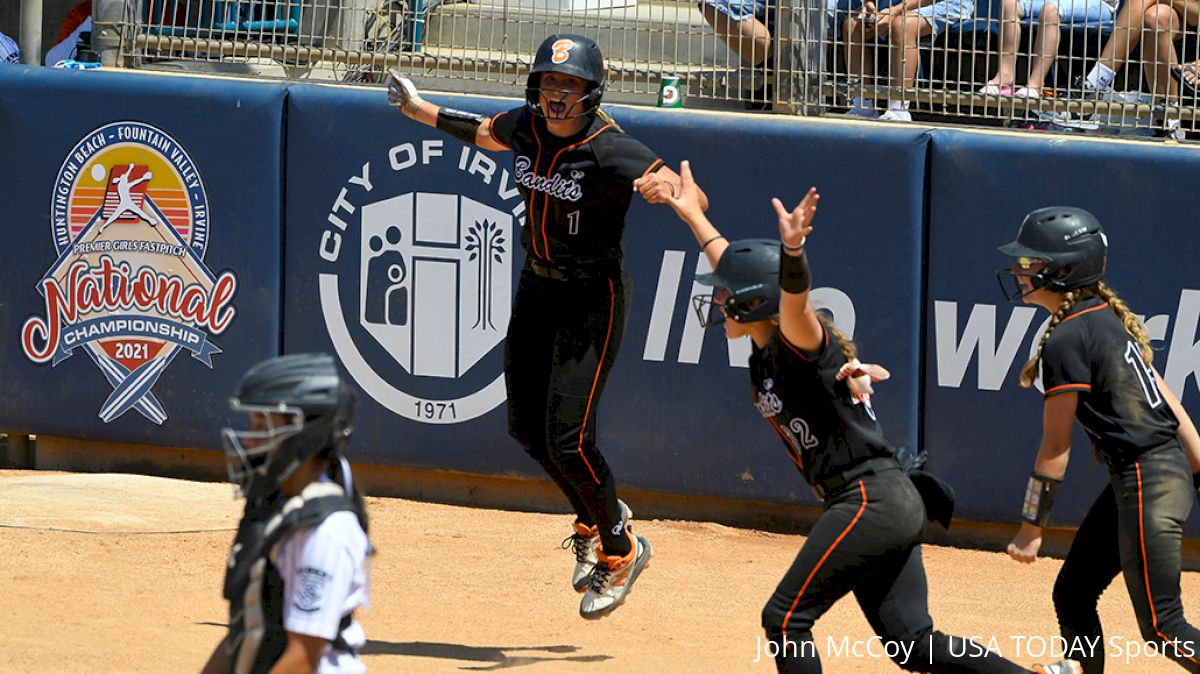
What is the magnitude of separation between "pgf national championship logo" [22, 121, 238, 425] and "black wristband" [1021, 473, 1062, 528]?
4787 mm

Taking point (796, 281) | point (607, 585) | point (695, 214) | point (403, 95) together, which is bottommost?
point (607, 585)

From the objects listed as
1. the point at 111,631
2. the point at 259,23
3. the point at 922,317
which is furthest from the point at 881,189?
the point at 111,631

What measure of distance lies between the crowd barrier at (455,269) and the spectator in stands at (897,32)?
594mm

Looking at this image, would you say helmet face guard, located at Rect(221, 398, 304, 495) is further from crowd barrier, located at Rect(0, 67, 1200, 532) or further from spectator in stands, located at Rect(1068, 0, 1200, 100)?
spectator in stands, located at Rect(1068, 0, 1200, 100)

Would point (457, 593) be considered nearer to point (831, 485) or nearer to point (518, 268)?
point (518, 268)

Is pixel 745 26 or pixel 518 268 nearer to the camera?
pixel 518 268

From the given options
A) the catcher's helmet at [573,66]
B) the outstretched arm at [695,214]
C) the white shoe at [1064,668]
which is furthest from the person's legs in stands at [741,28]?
the white shoe at [1064,668]

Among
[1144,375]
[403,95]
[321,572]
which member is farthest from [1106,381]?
[403,95]

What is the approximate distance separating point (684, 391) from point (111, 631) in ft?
10.4

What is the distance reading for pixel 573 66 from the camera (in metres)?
5.89

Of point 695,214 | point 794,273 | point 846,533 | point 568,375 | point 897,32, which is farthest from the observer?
point 897,32

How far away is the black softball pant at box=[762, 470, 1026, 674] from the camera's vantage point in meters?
4.53

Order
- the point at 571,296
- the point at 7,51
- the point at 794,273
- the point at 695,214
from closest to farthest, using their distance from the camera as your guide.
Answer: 1. the point at 794,273
2. the point at 695,214
3. the point at 571,296
4. the point at 7,51

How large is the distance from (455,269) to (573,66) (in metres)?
2.48
